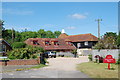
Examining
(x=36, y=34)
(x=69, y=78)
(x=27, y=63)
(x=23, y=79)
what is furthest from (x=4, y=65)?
(x=36, y=34)

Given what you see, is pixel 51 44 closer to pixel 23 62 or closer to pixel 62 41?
pixel 62 41

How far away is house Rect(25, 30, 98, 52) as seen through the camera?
172 feet

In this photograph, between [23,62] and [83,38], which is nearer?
[23,62]

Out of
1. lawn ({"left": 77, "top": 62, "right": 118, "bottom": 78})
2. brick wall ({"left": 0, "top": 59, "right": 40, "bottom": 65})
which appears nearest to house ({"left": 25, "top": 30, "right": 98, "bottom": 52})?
brick wall ({"left": 0, "top": 59, "right": 40, "bottom": 65})

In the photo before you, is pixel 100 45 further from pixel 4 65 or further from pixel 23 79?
pixel 23 79

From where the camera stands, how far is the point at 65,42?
57594 millimetres

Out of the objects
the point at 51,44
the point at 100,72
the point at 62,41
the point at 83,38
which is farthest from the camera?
the point at 83,38

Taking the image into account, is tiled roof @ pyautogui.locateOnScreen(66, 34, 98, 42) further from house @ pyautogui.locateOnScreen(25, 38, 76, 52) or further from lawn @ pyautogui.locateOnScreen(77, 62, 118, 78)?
lawn @ pyautogui.locateOnScreen(77, 62, 118, 78)

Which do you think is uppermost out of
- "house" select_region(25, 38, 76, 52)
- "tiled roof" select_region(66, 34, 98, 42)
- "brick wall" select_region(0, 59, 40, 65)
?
"tiled roof" select_region(66, 34, 98, 42)

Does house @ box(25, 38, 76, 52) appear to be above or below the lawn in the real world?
above

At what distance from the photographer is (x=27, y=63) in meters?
21.8

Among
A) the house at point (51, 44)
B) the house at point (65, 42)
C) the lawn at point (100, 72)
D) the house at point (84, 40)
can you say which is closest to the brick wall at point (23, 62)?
the lawn at point (100, 72)

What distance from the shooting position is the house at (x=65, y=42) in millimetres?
52344

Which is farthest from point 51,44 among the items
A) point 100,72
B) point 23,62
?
point 100,72
